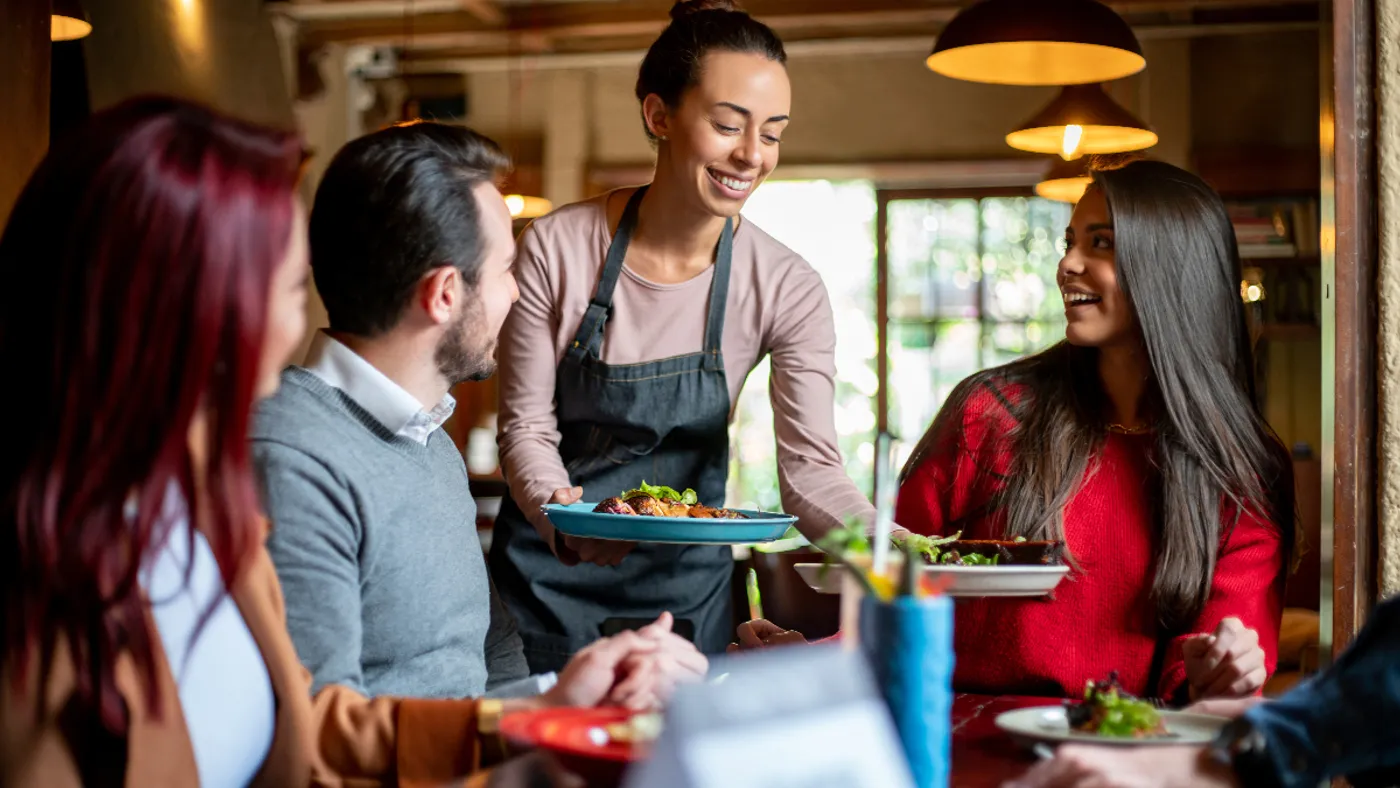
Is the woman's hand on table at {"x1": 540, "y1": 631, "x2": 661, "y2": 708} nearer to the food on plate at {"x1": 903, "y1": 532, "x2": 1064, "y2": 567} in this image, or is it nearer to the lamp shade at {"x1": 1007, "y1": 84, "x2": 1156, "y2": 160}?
the food on plate at {"x1": 903, "y1": 532, "x2": 1064, "y2": 567}

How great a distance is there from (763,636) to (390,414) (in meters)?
0.73

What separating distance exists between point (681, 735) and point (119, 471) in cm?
50

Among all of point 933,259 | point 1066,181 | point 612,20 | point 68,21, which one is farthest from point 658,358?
point 933,259

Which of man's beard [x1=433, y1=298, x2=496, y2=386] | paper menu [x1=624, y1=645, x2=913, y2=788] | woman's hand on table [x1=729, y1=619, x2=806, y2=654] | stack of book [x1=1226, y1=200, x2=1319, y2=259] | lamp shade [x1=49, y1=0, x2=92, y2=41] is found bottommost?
woman's hand on table [x1=729, y1=619, x2=806, y2=654]

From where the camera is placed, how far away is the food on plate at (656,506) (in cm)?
212

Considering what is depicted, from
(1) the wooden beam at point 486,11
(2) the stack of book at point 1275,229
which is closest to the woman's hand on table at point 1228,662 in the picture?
(2) the stack of book at point 1275,229

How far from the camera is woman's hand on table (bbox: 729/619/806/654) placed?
2.00 meters

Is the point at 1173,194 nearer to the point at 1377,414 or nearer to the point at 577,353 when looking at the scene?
the point at 1377,414

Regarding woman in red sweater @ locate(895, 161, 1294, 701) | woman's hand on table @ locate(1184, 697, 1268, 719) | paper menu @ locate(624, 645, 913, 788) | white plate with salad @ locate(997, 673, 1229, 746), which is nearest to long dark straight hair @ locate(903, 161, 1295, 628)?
woman in red sweater @ locate(895, 161, 1294, 701)

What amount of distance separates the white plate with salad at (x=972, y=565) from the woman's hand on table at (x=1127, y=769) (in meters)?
0.18

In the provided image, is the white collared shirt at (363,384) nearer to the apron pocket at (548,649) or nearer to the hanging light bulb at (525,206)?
the apron pocket at (548,649)

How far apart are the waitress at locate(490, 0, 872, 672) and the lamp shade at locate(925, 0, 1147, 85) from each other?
0.60 m

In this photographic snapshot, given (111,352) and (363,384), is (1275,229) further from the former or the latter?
(111,352)

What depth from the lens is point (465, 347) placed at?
174 centimetres
